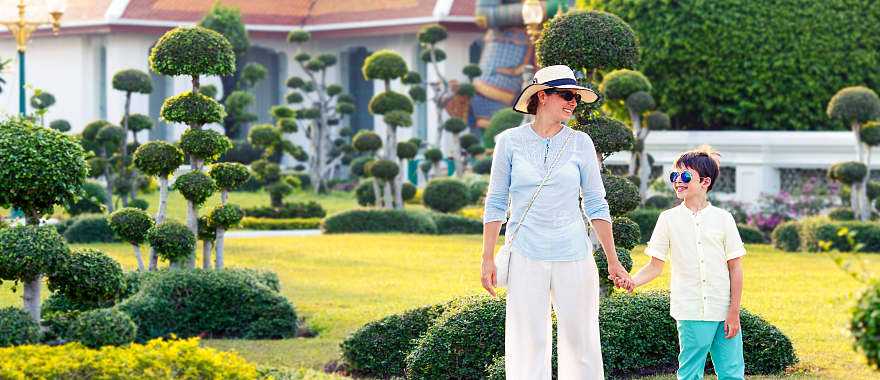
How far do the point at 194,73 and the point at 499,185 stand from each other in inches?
225

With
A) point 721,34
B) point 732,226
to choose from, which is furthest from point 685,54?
point 732,226

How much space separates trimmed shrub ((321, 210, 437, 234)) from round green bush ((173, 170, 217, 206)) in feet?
30.7

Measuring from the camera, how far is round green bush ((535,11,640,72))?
30.4ft

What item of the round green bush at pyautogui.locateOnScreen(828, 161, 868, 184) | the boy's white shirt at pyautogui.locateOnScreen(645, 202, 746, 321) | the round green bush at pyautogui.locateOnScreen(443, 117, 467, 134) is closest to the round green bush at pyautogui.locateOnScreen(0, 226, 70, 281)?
the boy's white shirt at pyautogui.locateOnScreen(645, 202, 746, 321)

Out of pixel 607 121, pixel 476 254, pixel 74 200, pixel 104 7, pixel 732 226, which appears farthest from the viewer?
pixel 104 7

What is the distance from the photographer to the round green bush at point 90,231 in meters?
18.5

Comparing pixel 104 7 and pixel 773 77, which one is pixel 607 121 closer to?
pixel 773 77

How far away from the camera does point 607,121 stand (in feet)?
30.6

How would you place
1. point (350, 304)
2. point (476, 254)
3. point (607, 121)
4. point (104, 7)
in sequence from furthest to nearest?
1. point (104, 7)
2. point (476, 254)
3. point (350, 304)
4. point (607, 121)

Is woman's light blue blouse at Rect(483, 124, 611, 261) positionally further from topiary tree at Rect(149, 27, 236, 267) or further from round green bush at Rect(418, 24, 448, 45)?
round green bush at Rect(418, 24, 448, 45)

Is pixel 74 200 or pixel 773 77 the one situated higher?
pixel 773 77

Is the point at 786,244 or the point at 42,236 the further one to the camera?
the point at 786,244

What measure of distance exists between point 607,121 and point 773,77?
40.7ft

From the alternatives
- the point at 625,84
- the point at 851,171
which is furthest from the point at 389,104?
the point at 851,171
